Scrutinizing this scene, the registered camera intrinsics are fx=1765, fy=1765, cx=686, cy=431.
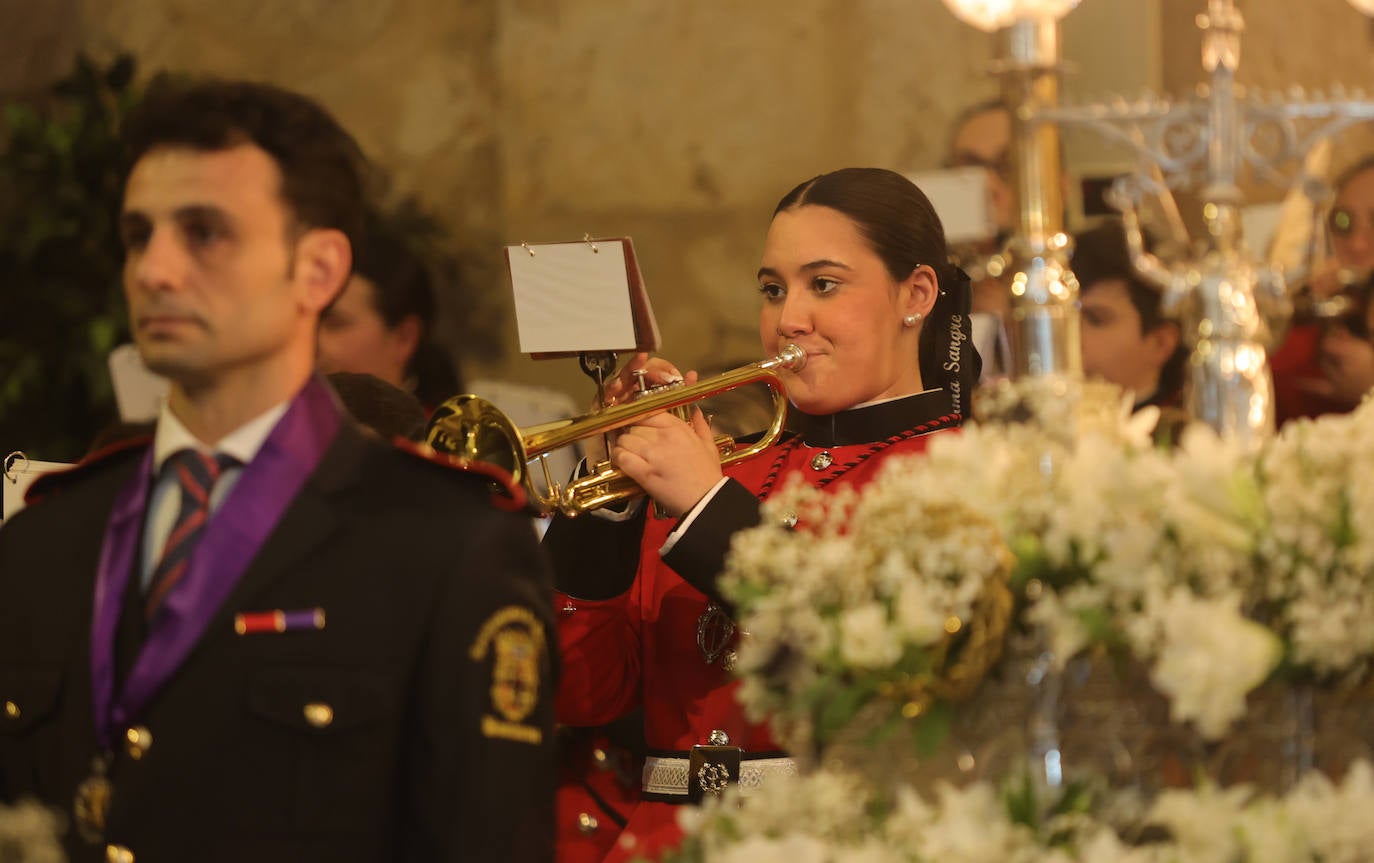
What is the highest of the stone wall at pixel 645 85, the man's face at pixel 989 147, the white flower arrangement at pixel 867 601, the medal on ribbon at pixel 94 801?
the stone wall at pixel 645 85

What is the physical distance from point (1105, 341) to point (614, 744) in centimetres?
197

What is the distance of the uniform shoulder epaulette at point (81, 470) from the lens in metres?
2.17

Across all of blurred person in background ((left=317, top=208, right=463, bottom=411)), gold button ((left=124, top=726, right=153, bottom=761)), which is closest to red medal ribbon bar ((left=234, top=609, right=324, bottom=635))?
gold button ((left=124, top=726, right=153, bottom=761))

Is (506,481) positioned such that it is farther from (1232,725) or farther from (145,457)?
(1232,725)

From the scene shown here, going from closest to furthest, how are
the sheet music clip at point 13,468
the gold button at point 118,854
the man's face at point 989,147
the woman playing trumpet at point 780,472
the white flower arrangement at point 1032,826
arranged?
the white flower arrangement at point 1032,826, the gold button at point 118,854, the woman playing trumpet at point 780,472, the sheet music clip at point 13,468, the man's face at point 989,147

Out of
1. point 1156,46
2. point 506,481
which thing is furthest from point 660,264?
point 506,481

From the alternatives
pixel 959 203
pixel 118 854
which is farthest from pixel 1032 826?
pixel 959 203

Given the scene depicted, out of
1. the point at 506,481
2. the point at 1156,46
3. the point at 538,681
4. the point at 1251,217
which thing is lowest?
the point at 538,681

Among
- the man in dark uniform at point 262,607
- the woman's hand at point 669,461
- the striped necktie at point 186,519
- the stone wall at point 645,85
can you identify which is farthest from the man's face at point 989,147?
the striped necktie at point 186,519

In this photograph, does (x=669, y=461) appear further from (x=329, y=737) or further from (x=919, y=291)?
(x=329, y=737)

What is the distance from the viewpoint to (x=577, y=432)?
2.91 m

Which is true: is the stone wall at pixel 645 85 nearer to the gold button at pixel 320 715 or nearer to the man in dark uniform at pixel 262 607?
the man in dark uniform at pixel 262 607

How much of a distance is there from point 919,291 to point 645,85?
3.35m

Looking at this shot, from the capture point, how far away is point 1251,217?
2732 mm
